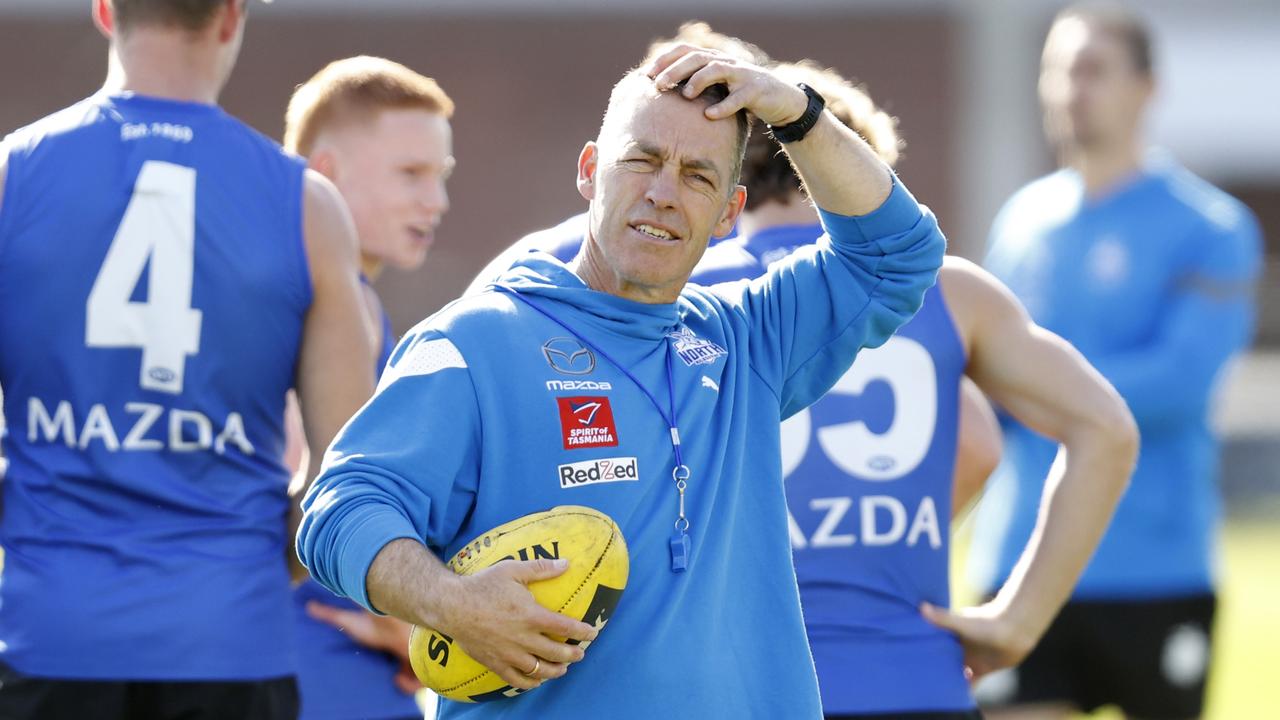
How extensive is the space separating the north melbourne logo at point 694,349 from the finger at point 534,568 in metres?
0.58

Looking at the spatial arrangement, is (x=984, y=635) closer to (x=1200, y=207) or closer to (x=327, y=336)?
(x=327, y=336)

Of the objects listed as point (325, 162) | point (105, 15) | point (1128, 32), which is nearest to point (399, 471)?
point (105, 15)

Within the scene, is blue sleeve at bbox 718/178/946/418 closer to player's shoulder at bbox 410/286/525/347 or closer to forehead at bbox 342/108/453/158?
player's shoulder at bbox 410/286/525/347

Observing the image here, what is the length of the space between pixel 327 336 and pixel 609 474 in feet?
4.18

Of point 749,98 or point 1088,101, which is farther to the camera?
point 1088,101

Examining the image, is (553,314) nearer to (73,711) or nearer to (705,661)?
(705,661)

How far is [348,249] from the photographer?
4.13 metres

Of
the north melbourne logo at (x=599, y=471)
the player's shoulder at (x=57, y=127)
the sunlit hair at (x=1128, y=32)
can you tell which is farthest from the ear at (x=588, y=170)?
the sunlit hair at (x=1128, y=32)

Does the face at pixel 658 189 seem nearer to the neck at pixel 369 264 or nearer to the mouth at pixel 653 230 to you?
the mouth at pixel 653 230

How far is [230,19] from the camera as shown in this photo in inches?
162

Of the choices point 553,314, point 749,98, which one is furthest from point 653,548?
point 749,98

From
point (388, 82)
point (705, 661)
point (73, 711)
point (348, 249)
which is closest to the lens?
point (705, 661)

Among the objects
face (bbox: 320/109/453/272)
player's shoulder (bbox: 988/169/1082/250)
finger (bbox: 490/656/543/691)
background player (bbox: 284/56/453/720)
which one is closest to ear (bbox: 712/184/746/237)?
finger (bbox: 490/656/543/691)

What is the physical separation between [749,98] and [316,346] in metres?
1.40
